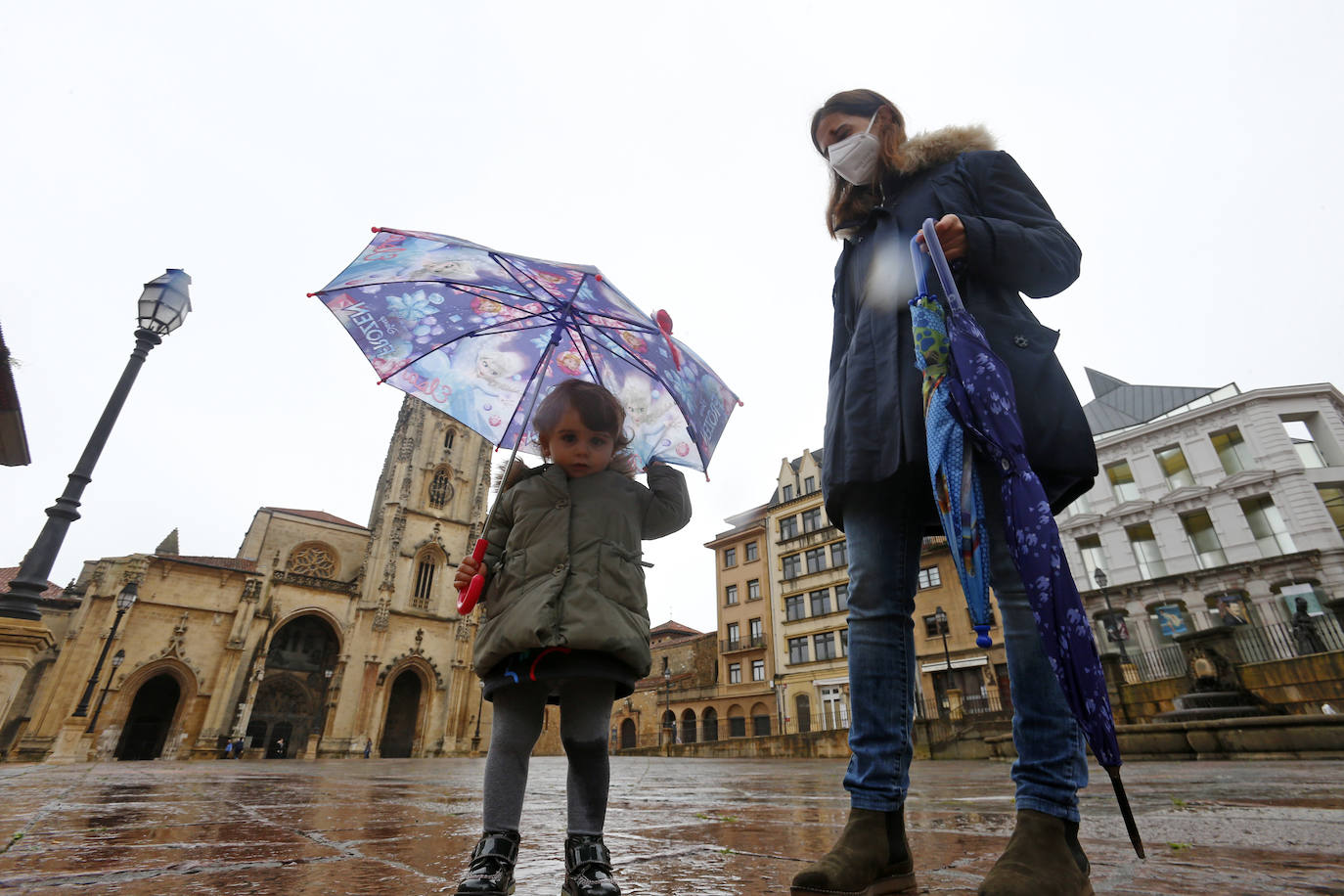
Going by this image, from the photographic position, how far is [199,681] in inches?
1019

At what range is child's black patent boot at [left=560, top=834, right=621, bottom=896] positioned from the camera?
4.72 ft

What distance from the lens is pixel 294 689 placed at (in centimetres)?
2895

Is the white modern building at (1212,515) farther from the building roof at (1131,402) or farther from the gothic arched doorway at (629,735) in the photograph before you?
the gothic arched doorway at (629,735)

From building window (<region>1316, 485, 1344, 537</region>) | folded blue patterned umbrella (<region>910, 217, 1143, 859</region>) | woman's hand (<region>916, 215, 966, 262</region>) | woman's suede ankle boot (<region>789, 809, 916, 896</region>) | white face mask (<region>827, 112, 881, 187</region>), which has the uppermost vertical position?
building window (<region>1316, 485, 1344, 537</region>)

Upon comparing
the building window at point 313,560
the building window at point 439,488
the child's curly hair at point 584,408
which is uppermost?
the building window at point 439,488

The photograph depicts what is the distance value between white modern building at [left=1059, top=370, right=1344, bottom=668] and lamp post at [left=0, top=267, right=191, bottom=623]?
83.6 feet

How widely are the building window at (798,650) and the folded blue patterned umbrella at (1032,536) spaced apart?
30576mm

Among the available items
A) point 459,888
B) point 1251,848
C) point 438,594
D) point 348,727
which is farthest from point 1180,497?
point 348,727

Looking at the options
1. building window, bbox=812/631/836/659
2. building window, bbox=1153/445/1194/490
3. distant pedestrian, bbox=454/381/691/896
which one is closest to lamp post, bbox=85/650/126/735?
building window, bbox=812/631/836/659

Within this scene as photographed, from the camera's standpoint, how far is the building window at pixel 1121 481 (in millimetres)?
26375

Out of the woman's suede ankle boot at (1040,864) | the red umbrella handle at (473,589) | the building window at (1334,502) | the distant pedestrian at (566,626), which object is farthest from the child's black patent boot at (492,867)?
the building window at (1334,502)

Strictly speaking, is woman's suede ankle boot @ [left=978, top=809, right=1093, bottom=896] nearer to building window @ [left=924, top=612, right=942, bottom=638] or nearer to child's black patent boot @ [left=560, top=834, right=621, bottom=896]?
child's black patent boot @ [left=560, top=834, right=621, bottom=896]

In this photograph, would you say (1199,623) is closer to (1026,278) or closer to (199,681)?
(1026,278)

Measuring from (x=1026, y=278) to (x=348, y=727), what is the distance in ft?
106
